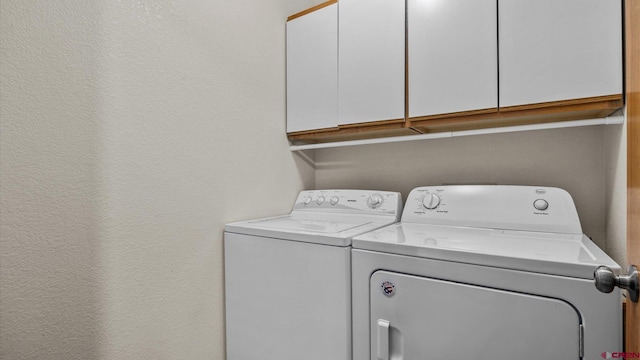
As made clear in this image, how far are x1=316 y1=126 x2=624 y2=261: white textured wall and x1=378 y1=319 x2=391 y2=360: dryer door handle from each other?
91cm

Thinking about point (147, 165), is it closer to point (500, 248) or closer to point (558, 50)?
point (500, 248)

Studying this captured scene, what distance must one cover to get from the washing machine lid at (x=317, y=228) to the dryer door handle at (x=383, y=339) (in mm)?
283

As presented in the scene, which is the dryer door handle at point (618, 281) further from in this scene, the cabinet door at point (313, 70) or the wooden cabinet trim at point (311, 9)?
the wooden cabinet trim at point (311, 9)

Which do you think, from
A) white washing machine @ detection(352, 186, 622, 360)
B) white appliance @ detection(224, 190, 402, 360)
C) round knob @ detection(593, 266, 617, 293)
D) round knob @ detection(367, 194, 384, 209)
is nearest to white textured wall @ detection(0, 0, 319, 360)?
white appliance @ detection(224, 190, 402, 360)

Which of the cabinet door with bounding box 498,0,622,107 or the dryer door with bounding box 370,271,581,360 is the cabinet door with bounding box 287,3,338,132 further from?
the dryer door with bounding box 370,271,581,360

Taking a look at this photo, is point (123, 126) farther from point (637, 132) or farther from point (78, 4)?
point (637, 132)

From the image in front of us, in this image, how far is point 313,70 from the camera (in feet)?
5.67

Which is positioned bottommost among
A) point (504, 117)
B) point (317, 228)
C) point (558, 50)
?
point (317, 228)

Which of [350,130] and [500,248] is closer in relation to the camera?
[500,248]

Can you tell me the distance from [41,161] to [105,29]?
0.49 metres

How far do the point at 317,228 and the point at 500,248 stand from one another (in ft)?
2.25

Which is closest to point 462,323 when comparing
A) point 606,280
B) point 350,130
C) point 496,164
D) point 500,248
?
point 500,248

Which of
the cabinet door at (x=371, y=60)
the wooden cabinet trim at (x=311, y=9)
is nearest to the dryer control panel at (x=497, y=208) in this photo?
the cabinet door at (x=371, y=60)

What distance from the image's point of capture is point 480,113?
129 centimetres
